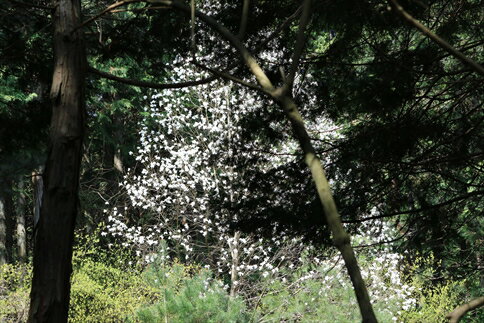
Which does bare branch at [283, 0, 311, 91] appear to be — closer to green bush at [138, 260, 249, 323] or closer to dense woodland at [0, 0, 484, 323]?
dense woodland at [0, 0, 484, 323]

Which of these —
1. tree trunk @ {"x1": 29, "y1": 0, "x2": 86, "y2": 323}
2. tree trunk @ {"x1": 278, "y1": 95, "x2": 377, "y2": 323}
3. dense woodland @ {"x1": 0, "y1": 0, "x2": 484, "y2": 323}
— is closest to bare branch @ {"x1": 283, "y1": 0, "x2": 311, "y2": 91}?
dense woodland @ {"x1": 0, "y1": 0, "x2": 484, "y2": 323}

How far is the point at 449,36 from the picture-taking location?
380 centimetres

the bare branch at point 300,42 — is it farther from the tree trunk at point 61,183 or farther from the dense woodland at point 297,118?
the tree trunk at point 61,183

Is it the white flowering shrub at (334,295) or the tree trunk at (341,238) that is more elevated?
the white flowering shrub at (334,295)

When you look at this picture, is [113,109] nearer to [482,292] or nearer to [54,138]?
[482,292]

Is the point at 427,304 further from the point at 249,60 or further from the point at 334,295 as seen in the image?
the point at 249,60

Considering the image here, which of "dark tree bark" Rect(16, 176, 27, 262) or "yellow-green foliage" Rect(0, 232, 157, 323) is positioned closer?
"yellow-green foliage" Rect(0, 232, 157, 323)

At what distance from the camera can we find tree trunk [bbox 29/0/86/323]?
2965mm

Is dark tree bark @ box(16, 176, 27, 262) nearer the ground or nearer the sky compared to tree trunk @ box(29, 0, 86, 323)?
nearer the sky

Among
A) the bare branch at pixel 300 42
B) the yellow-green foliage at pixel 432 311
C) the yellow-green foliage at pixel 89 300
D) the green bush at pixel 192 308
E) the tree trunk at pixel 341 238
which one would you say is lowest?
the tree trunk at pixel 341 238

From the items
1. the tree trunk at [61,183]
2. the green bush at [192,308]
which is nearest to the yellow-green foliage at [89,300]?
the green bush at [192,308]

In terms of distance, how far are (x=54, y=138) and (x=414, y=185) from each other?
2900 millimetres

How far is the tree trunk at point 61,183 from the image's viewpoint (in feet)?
9.73

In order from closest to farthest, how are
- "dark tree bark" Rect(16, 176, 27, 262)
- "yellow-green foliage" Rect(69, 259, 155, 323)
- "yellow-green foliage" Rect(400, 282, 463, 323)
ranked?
"yellow-green foliage" Rect(400, 282, 463, 323), "yellow-green foliage" Rect(69, 259, 155, 323), "dark tree bark" Rect(16, 176, 27, 262)
